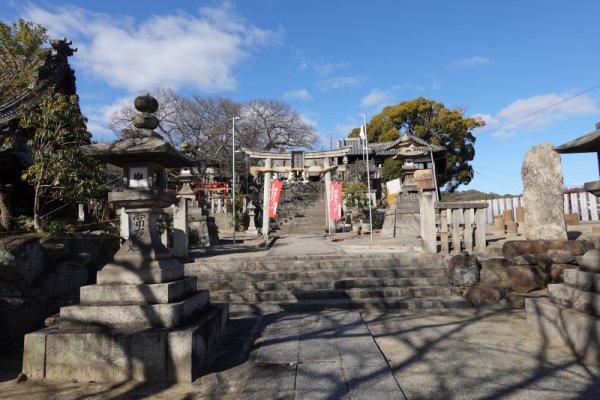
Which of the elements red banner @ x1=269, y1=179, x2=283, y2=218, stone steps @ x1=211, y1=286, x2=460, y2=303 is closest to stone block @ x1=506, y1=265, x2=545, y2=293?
stone steps @ x1=211, y1=286, x2=460, y2=303

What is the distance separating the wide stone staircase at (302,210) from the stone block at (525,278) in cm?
1559

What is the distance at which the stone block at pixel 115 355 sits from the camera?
3488 millimetres

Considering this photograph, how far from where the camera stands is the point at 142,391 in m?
3.35

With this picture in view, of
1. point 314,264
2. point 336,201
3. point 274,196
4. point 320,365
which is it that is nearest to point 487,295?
point 314,264

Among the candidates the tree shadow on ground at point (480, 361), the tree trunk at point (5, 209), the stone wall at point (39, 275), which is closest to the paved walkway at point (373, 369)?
the tree shadow on ground at point (480, 361)

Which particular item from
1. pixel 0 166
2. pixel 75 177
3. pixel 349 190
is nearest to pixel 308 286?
pixel 75 177

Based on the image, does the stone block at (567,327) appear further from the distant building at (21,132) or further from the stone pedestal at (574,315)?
the distant building at (21,132)

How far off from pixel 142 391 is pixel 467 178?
109 feet

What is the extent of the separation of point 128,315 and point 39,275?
4.52m

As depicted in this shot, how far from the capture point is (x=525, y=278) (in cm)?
654

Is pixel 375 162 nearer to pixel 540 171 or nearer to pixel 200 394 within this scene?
pixel 540 171

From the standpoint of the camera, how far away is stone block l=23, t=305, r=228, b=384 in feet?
11.4

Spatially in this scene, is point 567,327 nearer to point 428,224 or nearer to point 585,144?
point 585,144

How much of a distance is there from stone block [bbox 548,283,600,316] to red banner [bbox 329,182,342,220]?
39.8 ft
